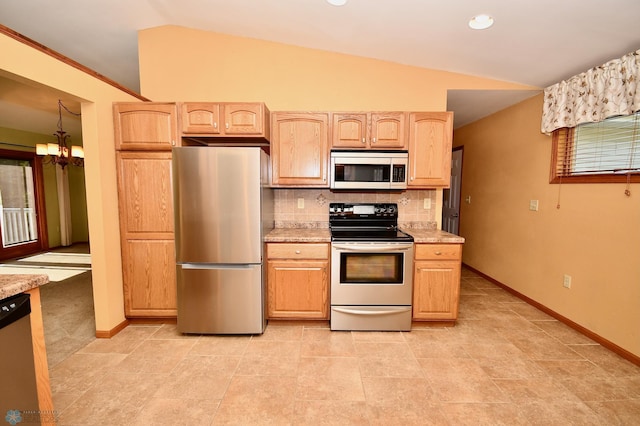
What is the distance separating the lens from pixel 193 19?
2.78m

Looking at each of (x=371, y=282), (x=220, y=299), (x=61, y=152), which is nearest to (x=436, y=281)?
(x=371, y=282)

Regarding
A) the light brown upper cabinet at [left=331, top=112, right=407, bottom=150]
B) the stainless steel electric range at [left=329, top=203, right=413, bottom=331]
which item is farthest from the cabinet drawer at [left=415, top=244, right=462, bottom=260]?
the light brown upper cabinet at [left=331, top=112, right=407, bottom=150]

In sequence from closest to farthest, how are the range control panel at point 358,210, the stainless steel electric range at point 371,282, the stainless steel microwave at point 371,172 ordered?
the stainless steel electric range at point 371,282 < the stainless steel microwave at point 371,172 < the range control panel at point 358,210

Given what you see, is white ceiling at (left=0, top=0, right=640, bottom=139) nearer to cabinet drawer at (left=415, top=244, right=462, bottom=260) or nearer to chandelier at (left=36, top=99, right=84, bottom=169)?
chandelier at (left=36, top=99, right=84, bottom=169)

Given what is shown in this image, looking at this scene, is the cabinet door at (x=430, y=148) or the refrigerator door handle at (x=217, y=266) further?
the cabinet door at (x=430, y=148)

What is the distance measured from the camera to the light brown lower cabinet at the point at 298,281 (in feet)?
8.55

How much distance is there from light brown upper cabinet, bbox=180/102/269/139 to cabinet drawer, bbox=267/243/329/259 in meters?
1.10

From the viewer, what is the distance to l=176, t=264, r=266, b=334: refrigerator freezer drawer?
2445 millimetres

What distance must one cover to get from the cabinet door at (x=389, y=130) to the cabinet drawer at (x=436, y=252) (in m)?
1.02

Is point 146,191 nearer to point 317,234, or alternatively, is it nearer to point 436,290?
point 317,234

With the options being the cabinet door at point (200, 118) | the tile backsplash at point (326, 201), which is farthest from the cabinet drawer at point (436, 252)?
the cabinet door at point (200, 118)

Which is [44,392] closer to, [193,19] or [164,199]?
[164,199]

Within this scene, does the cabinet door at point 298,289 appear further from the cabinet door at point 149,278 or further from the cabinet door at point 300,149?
the cabinet door at point 149,278

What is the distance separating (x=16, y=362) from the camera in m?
1.17
